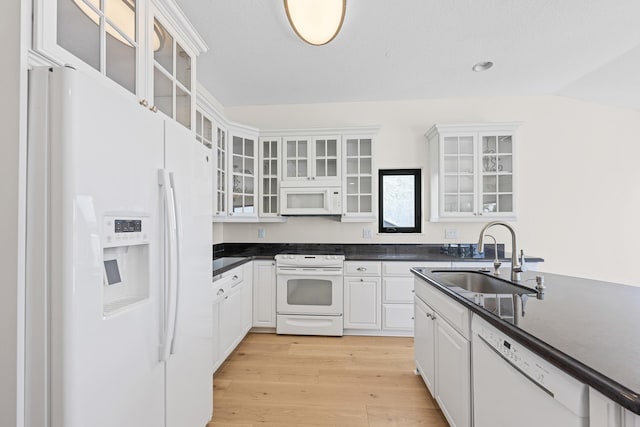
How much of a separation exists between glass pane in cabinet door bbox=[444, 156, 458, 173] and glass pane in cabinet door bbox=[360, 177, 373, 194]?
0.89m

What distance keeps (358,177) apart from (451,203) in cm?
112

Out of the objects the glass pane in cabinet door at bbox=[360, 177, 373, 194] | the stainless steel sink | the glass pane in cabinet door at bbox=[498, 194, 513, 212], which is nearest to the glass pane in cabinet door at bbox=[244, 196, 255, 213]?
the glass pane in cabinet door at bbox=[360, 177, 373, 194]

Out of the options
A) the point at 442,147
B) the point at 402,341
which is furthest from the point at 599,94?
the point at 402,341

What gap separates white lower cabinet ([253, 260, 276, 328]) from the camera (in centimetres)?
321

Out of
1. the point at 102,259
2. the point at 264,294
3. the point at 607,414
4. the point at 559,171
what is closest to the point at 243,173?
the point at 264,294

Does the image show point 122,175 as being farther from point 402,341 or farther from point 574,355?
point 402,341

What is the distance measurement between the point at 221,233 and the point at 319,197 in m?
1.39

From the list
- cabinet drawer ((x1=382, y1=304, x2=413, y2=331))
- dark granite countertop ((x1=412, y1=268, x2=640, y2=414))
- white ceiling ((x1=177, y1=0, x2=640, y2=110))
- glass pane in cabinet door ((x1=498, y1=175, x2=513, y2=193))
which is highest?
white ceiling ((x1=177, y1=0, x2=640, y2=110))

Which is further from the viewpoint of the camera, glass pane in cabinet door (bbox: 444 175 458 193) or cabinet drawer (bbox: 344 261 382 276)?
glass pane in cabinet door (bbox: 444 175 458 193)

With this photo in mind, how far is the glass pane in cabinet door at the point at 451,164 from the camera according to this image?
3369 mm

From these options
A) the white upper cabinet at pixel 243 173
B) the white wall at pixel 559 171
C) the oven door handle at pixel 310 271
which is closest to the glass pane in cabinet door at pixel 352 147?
the white wall at pixel 559 171

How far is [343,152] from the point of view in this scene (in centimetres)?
345

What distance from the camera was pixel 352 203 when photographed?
3492 millimetres

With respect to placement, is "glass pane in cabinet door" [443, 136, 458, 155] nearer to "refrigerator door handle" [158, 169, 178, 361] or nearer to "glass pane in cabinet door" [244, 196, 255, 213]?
"glass pane in cabinet door" [244, 196, 255, 213]
